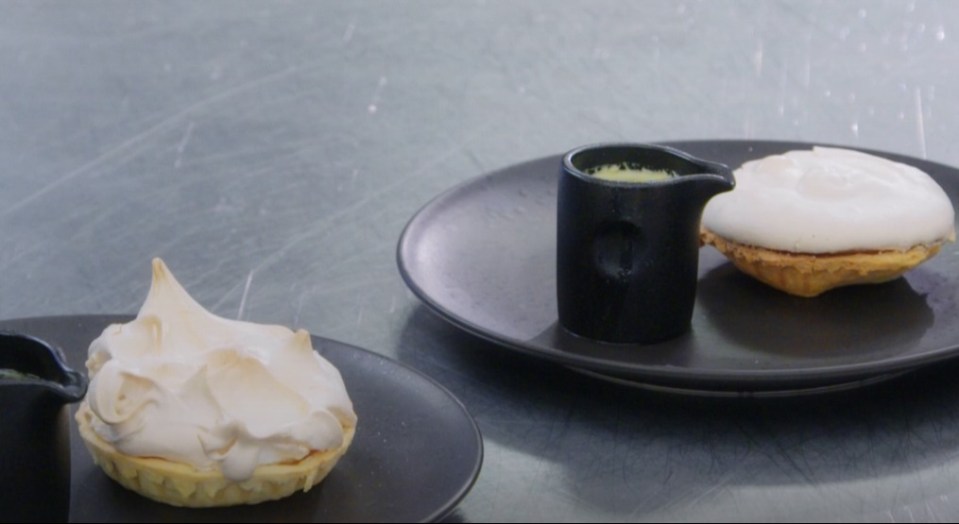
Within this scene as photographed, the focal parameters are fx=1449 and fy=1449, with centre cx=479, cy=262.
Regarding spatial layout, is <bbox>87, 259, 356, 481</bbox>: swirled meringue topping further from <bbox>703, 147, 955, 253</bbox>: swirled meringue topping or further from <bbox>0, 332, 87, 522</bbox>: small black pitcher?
<bbox>703, 147, 955, 253</bbox>: swirled meringue topping

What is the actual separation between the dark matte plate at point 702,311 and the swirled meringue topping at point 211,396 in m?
0.20

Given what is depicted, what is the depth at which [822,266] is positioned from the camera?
1.19 metres

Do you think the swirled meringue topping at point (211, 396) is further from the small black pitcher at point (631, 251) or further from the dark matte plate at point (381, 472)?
the small black pitcher at point (631, 251)

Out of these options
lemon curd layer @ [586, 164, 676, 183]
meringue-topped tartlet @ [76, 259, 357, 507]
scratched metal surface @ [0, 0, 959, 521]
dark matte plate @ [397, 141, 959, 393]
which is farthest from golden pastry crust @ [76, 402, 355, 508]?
lemon curd layer @ [586, 164, 676, 183]

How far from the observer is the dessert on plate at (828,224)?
119cm

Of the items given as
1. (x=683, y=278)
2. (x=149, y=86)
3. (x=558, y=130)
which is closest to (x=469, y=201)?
(x=683, y=278)

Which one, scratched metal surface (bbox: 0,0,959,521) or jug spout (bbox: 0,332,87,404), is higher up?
jug spout (bbox: 0,332,87,404)

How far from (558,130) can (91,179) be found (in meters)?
0.58

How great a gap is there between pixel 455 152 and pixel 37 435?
0.97 m

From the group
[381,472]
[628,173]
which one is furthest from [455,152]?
[381,472]

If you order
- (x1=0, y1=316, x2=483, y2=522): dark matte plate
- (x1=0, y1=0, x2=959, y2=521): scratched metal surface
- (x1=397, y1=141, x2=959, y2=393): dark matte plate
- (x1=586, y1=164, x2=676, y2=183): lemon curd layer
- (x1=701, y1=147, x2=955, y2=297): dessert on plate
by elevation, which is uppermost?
(x1=586, y1=164, x2=676, y2=183): lemon curd layer

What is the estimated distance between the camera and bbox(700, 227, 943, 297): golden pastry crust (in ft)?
3.92

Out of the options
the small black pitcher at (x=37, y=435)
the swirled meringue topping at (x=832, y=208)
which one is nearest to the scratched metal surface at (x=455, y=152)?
the swirled meringue topping at (x=832, y=208)

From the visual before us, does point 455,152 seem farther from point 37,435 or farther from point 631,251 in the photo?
point 37,435
